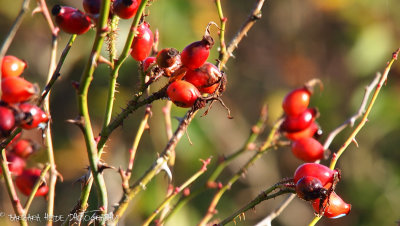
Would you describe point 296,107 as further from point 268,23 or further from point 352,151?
point 268,23

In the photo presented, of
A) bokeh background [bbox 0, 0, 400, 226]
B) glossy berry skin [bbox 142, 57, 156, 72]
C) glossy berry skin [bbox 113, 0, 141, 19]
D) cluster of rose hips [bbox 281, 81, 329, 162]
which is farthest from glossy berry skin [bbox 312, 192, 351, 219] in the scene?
bokeh background [bbox 0, 0, 400, 226]

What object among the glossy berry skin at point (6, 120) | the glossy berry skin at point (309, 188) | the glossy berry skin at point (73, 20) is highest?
the glossy berry skin at point (73, 20)

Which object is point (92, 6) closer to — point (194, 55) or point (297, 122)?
point (194, 55)

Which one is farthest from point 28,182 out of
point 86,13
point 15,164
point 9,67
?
point 86,13

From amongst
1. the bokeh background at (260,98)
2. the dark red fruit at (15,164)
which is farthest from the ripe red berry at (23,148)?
the bokeh background at (260,98)

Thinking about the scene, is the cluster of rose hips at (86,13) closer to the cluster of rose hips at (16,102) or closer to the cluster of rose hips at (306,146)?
the cluster of rose hips at (16,102)

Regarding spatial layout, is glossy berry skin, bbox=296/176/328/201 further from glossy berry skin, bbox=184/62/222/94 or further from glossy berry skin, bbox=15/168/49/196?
glossy berry skin, bbox=15/168/49/196
